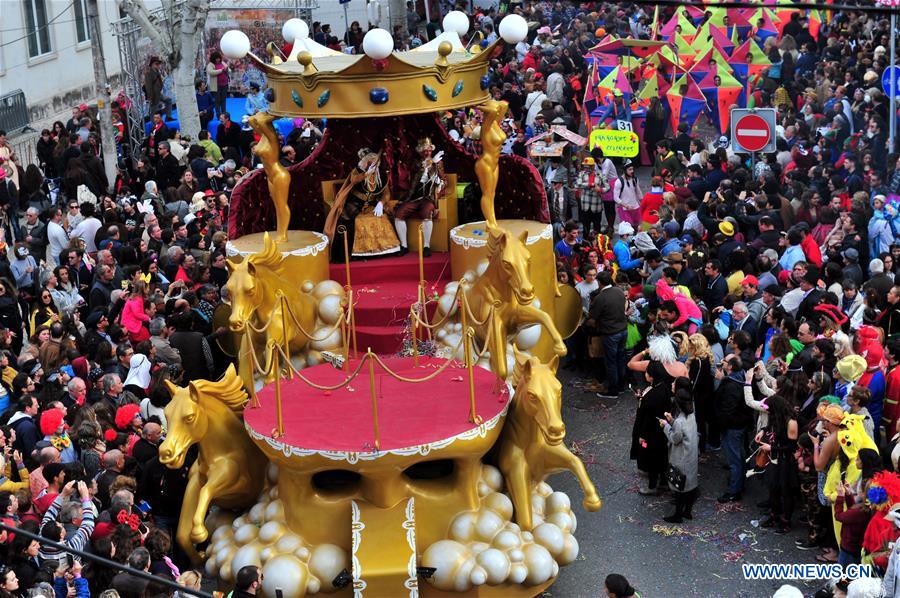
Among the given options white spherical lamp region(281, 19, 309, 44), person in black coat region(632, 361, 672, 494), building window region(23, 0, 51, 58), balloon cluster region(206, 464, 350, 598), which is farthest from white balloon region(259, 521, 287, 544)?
building window region(23, 0, 51, 58)

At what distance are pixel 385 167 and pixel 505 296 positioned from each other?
3.28m

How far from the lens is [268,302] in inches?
550

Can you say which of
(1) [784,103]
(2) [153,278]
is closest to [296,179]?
(2) [153,278]

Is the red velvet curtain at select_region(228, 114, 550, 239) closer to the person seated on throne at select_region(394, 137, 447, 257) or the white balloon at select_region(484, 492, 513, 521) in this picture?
the person seated on throne at select_region(394, 137, 447, 257)

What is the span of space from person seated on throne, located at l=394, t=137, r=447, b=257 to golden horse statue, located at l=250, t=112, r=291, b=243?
136cm

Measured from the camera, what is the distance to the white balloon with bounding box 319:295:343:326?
47.8 ft

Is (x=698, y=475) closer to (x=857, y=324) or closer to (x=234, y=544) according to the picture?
(x=857, y=324)

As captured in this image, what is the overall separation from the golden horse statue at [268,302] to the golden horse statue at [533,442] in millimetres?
2244

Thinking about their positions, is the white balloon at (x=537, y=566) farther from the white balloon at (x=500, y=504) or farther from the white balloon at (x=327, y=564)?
the white balloon at (x=327, y=564)

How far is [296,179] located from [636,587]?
6.50 metres

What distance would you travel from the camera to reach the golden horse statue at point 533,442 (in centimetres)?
1182

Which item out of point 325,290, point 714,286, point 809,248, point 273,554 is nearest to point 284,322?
point 325,290

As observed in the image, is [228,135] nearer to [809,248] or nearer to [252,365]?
[809,248]

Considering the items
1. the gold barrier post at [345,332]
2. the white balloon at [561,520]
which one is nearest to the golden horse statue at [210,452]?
the gold barrier post at [345,332]
